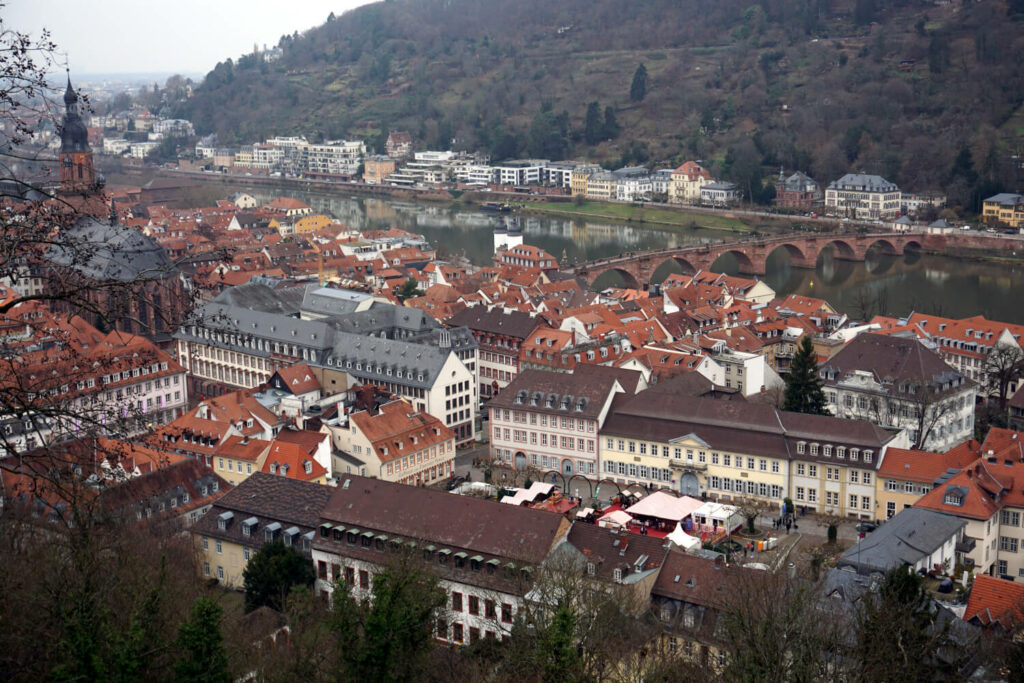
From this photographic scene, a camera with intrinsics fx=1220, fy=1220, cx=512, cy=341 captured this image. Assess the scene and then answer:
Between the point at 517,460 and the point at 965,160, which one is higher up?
the point at 965,160

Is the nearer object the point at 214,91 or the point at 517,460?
the point at 517,460

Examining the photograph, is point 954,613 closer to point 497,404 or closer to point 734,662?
point 734,662

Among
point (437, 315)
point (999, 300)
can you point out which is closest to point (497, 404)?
point (437, 315)

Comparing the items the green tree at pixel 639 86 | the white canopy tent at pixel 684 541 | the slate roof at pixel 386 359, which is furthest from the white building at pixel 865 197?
the white canopy tent at pixel 684 541

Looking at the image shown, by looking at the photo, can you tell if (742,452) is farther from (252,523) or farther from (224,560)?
(224,560)

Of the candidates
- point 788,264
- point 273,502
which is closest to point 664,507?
point 273,502

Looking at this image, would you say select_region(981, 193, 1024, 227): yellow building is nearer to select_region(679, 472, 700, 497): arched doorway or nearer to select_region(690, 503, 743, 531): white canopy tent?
select_region(679, 472, 700, 497): arched doorway

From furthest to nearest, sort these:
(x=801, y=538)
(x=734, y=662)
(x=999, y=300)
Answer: (x=999, y=300) < (x=801, y=538) < (x=734, y=662)
